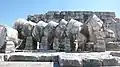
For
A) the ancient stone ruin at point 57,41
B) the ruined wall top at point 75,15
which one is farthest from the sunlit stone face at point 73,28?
the ruined wall top at point 75,15

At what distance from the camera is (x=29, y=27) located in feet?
21.9

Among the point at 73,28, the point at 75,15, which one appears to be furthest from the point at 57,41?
the point at 75,15

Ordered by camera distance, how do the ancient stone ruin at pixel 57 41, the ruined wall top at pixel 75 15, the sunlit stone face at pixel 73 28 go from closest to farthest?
the ancient stone ruin at pixel 57 41, the sunlit stone face at pixel 73 28, the ruined wall top at pixel 75 15

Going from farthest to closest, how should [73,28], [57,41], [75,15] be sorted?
[75,15], [73,28], [57,41]

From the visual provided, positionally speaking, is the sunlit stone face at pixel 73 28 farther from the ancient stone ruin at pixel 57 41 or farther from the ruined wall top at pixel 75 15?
the ruined wall top at pixel 75 15

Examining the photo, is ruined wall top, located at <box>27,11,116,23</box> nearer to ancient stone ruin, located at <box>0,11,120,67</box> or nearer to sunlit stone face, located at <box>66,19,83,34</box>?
ancient stone ruin, located at <box>0,11,120,67</box>

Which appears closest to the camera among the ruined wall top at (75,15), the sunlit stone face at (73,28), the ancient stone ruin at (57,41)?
the ancient stone ruin at (57,41)

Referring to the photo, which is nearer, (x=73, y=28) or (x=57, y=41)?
(x=57, y=41)

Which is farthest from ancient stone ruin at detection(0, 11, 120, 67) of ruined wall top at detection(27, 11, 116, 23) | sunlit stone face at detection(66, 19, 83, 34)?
ruined wall top at detection(27, 11, 116, 23)

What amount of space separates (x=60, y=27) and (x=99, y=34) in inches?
60.5

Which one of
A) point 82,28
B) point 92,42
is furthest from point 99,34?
point 82,28

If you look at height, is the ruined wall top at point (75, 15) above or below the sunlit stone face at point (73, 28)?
above

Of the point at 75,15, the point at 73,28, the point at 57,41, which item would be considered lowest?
the point at 57,41

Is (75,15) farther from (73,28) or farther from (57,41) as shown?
(57,41)
